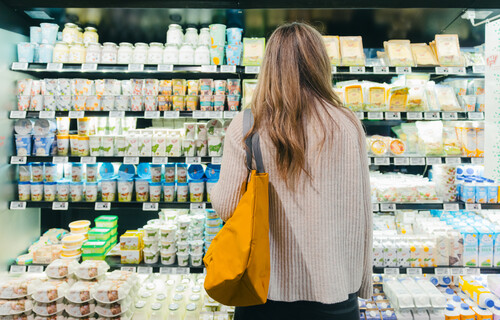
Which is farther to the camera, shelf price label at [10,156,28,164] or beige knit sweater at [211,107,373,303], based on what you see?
shelf price label at [10,156,28,164]

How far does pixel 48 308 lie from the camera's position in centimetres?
226

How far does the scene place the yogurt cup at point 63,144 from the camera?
8.85ft

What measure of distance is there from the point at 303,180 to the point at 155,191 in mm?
1849

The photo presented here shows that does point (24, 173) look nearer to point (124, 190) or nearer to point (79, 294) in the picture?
point (124, 190)

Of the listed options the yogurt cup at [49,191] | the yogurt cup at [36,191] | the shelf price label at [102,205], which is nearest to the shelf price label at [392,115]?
the shelf price label at [102,205]

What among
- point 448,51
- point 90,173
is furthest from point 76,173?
point 448,51

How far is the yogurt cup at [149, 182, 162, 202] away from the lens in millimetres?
2684

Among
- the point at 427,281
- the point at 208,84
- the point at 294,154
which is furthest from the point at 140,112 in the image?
the point at 427,281

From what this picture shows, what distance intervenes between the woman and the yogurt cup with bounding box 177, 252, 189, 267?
150 cm

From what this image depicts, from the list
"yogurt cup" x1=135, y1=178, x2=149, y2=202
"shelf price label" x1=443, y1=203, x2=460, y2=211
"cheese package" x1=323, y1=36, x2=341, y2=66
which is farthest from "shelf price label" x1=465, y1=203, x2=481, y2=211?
"yogurt cup" x1=135, y1=178, x2=149, y2=202

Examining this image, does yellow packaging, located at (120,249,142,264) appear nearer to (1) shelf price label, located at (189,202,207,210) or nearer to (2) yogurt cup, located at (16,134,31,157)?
(1) shelf price label, located at (189,202,207,210)

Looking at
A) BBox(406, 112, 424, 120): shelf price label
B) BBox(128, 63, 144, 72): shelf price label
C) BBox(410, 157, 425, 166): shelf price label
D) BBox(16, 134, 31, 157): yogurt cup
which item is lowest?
BBox(410, 157, 425, 166): shelf price label

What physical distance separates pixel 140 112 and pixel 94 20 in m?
0.95

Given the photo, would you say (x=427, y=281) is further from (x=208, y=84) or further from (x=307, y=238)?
(x=208, y=84)
